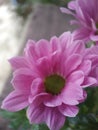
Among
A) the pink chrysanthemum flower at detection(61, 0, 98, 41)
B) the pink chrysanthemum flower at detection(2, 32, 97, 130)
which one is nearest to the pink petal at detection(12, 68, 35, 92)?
the pink chrysanthemum flower at detection(2, 32, 97, 130)

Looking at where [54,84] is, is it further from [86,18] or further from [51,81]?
[86,18]

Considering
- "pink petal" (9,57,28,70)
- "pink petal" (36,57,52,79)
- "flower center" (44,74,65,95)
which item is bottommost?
"flower center" (44,74,65,95)

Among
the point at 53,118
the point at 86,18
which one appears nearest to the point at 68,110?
the point at 53,118

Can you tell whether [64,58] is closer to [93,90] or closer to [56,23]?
[93,90]

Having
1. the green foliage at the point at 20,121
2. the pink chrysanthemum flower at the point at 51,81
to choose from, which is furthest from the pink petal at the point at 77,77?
the green foliage at the point at 20,121

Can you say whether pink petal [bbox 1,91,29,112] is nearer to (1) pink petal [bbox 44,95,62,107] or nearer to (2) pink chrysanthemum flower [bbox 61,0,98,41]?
(1) pink petal [bbox 44,95,62,107]

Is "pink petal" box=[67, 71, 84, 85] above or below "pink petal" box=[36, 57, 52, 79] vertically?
below

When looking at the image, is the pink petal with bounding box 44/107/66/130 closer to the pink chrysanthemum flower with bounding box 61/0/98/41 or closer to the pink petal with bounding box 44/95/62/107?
the pink petal with bounding box 44/95/62/107
